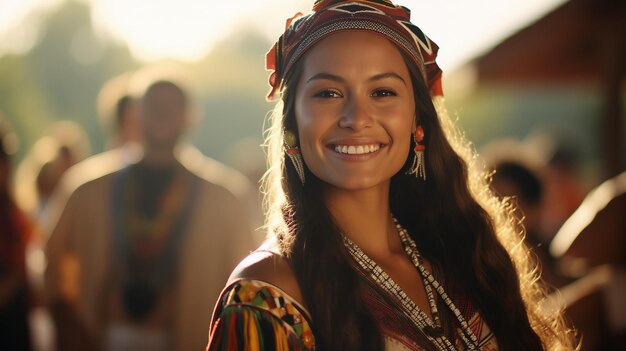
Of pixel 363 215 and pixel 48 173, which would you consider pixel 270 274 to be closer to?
pixel 363 215

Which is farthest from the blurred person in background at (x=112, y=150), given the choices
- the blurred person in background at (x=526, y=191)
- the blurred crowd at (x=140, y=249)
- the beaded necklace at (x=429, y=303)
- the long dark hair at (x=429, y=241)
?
the beaded necklace at (x=429, y=303)

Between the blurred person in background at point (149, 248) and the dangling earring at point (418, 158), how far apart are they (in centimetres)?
201

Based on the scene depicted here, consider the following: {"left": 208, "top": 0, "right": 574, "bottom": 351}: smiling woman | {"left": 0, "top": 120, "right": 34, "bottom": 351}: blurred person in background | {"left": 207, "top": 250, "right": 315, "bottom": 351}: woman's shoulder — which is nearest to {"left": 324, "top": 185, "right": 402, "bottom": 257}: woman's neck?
{"left": 208, "top": 0, "right": 574, "bottom": 351}: smiling woman

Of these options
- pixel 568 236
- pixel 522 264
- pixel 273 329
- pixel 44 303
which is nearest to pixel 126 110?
pixel 44 303

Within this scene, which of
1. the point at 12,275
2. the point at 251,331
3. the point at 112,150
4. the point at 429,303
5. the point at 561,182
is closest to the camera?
the point at 251,331

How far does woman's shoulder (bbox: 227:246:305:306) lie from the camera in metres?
1.96

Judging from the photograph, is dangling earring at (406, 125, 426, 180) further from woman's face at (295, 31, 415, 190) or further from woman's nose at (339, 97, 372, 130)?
woman's nose at (339, 97, 372, 130)

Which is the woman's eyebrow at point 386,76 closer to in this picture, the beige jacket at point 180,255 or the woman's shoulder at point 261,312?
the woman's shoulder at point 261,312

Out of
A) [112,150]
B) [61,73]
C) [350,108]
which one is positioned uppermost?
[61,73]

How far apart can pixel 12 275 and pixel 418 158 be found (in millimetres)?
3016

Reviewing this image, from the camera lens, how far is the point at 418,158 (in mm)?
2555

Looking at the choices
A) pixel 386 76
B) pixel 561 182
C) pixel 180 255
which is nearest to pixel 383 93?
pixel 386 76

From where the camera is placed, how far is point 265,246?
83.9 inches

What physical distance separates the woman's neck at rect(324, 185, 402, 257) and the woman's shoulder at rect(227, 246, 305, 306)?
0.33 metres
